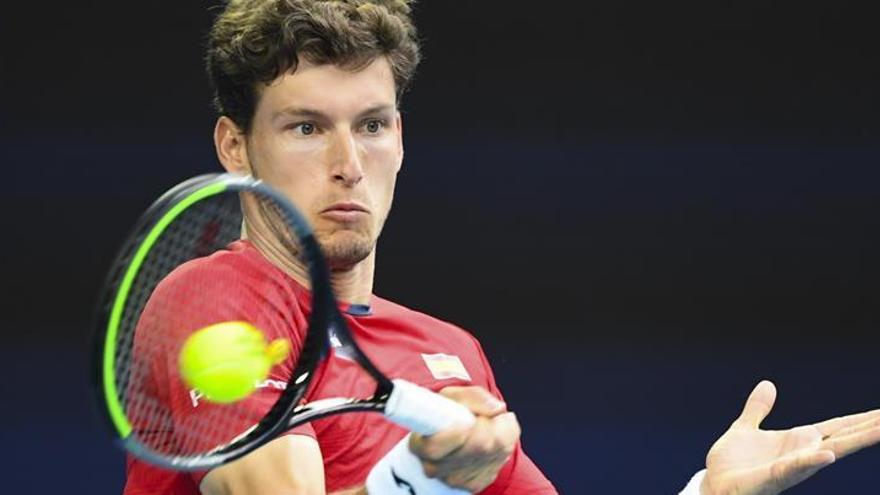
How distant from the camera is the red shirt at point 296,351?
6.71ft

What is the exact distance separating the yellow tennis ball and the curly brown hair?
0.52 meters

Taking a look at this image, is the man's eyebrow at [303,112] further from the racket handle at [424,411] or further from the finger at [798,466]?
the finger at [798,466]

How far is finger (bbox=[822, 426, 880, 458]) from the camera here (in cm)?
237

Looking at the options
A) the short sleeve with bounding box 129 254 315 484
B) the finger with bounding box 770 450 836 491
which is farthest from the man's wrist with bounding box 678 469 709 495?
the short sleeve with bounding box 129 254 315 484

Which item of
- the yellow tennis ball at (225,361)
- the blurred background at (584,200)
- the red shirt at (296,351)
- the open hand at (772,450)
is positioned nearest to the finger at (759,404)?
the open hand at (772,450)

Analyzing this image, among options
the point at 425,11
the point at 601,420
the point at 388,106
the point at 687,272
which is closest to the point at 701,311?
the point at 687,272

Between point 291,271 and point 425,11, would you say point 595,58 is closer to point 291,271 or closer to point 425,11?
point 425,11

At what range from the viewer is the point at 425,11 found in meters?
3.67

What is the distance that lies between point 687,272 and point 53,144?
4.48 ft

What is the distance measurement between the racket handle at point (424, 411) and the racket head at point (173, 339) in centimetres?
12

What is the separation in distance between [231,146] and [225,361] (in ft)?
2.21

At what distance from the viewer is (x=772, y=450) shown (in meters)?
2.45

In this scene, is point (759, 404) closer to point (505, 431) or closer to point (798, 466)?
point (798, 466)

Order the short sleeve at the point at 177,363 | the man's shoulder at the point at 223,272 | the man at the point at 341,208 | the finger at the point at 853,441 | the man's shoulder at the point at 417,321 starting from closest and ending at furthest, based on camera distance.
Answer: the short sleeve at the point at 177,363 < the man's shoulder at the point at 223,272 < the man at the point at 341,208 < the finger at the point at 853,441 < the man's shoulder at the point at 417,321
